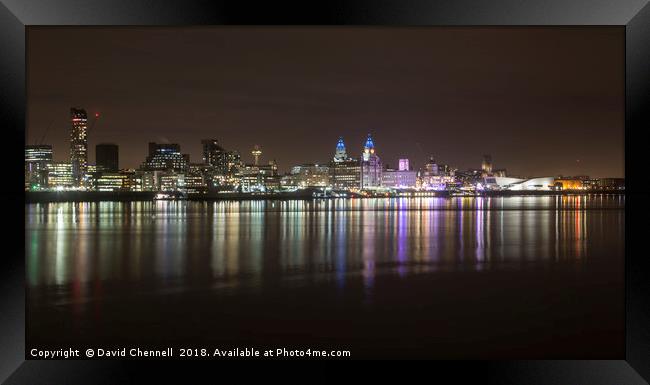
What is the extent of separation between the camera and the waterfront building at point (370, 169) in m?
86.8

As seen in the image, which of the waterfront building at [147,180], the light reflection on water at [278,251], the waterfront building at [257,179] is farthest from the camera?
the waterfront building at [257,179]

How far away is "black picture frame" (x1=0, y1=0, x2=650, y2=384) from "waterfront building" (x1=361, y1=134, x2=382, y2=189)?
267 feet

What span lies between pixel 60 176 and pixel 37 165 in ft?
15.8

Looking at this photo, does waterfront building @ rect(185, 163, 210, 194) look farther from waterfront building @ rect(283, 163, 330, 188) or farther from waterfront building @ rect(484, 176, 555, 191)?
waterfront building @ rect(484, 176, 555, 191)

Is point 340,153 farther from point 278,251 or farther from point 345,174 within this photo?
point 278,251

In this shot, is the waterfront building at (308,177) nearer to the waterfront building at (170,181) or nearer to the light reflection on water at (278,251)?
the waterfront building at (170,181)

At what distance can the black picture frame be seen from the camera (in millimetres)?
3896

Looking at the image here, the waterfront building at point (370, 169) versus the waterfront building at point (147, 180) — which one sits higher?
the waterfront building at point (370, 169)

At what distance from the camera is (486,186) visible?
72375 millimetres

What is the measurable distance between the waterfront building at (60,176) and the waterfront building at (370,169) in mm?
45336

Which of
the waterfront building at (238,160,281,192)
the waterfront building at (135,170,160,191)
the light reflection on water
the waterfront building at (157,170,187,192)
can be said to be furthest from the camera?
the waterfront building at (238,160,281,192)

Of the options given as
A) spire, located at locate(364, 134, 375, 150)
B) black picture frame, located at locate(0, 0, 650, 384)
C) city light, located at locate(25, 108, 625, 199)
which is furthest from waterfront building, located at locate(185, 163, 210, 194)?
black picture frame, located at locate(0, 0, 650, 384)
